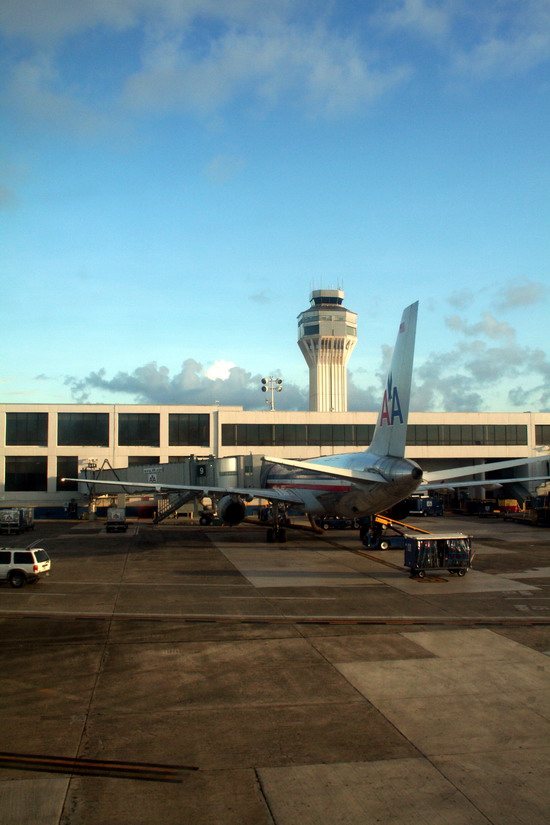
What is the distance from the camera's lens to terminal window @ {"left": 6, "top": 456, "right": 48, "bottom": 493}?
7488 centimetres

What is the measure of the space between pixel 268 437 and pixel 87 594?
50558 mm

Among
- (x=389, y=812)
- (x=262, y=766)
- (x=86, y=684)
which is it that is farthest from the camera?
(x=86, y=684)

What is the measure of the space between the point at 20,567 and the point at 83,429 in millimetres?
49825

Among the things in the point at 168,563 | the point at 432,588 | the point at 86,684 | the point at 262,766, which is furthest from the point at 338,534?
the point at 262,766

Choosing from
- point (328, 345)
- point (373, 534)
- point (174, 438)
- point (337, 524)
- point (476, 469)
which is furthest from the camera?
point (328, 345)

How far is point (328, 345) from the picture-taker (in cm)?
13912

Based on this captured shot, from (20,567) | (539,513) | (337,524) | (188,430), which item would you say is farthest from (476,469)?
(188,430)

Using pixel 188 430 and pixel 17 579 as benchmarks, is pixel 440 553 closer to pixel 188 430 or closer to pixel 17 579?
pixel 17 579

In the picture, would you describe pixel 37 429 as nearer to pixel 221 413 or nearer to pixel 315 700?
pixel 221 413

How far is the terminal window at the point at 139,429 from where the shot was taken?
76250 mm

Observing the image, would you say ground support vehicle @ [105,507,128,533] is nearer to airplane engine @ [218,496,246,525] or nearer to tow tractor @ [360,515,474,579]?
airplane engine @ [218,496,246,525]

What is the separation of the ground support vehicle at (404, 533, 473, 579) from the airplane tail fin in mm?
4870

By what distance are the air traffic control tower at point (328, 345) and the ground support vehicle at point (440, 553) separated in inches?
4083

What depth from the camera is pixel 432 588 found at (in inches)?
1107
